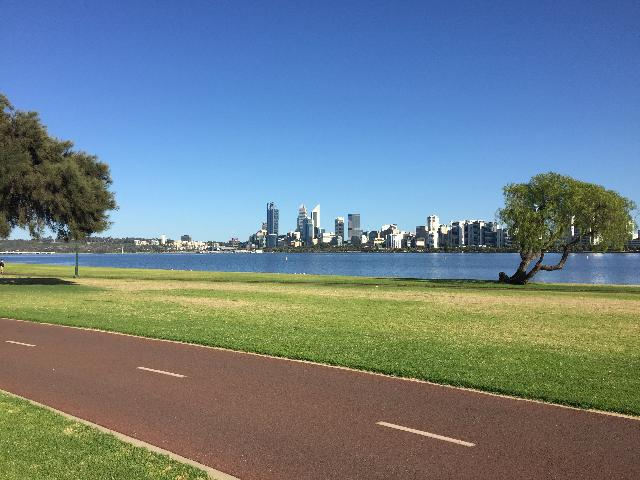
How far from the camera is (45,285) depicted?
39.5 metres

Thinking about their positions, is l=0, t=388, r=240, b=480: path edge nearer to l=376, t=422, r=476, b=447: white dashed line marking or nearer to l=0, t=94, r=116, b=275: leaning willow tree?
l=376, t=422, r=476, b=447: white dashed line marking

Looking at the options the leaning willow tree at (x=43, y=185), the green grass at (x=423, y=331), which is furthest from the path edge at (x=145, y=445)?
the leaning willow tree at (x=43, y=185)

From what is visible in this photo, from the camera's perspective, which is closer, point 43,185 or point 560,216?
point 43,185

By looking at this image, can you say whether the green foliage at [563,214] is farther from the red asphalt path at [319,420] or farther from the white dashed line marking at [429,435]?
the white dashed line marking at [429,435]

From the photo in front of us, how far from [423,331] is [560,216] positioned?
33790 millimetres

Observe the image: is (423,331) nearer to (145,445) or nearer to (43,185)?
(145,445)

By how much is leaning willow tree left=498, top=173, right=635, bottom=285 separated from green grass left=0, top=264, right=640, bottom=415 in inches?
668

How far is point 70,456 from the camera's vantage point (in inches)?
260

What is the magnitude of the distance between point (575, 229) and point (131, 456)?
48.4 meters

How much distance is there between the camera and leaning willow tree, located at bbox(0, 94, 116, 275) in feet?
115

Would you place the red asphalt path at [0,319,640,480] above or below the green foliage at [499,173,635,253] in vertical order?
below

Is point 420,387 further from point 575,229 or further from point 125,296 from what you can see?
point 575,229

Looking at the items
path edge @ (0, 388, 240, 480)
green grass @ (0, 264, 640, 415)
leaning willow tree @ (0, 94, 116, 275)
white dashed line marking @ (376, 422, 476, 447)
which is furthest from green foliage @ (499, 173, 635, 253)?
path edge @ (0, 388, 240, 480)

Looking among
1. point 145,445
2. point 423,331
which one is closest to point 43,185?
point 423,331
